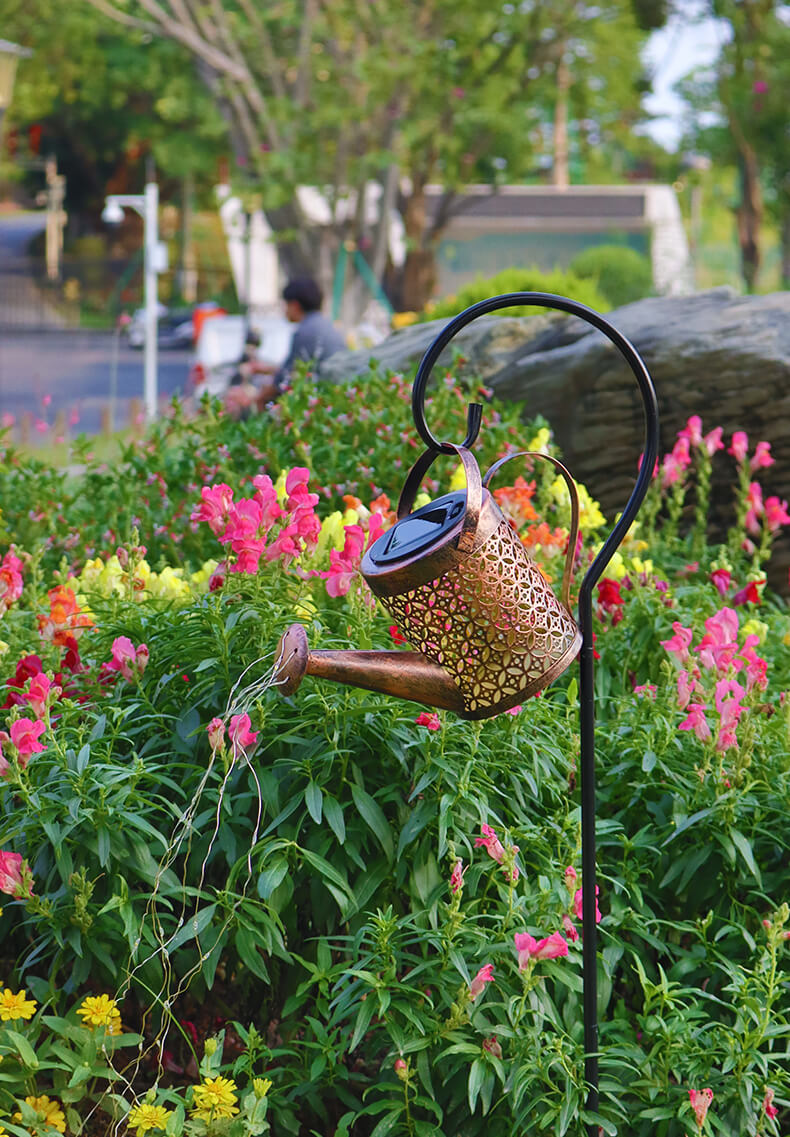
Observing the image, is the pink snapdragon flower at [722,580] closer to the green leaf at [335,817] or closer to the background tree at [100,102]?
the green leaf at [335,817]

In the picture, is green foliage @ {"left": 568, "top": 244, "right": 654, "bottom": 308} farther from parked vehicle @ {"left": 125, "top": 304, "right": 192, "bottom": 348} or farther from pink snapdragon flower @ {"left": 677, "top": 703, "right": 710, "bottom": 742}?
pink snapdragon flower @ {"left": 677, "top": 703, "right": 710, "bottom": 742}

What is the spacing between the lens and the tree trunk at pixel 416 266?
21.8 metres

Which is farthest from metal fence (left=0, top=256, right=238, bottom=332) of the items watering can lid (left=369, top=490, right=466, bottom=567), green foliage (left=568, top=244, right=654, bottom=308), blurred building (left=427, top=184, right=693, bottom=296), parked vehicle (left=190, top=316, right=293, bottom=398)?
watering can lid (left=369, top=490, right=466, bottom=567)

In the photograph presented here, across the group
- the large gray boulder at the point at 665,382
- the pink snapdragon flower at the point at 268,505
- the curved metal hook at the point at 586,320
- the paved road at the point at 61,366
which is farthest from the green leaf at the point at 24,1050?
the paved road at the point at 61,366

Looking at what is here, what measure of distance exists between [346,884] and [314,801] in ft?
0.53

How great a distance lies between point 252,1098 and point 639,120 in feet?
141

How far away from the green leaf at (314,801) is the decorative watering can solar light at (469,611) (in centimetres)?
33

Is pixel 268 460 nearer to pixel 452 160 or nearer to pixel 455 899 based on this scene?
pixel 455 899

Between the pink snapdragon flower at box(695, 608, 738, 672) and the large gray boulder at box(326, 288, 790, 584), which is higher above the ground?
the large gray boulder at box(326, 288, 790, 584)

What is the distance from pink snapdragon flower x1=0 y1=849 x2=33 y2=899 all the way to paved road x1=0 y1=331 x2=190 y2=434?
48.7 ft

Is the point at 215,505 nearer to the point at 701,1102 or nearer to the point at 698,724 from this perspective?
the point at 698,724

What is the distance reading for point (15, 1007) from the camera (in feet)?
7.55

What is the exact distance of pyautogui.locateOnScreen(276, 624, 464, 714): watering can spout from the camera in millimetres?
2135

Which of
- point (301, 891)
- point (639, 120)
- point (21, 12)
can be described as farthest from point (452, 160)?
point (639, 120)
